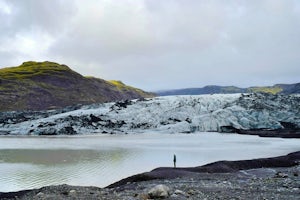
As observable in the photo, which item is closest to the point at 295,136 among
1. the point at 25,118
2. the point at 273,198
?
the point at 273,198

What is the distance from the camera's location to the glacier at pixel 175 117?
65.0m

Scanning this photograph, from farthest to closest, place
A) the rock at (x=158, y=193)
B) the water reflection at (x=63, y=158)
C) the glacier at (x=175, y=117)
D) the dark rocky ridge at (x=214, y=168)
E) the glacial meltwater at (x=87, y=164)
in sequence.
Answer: the glacier at (x=175, y=117) → the water reflection at (x=63, y=158) → the glacial meltwater at (x=87, y=164) → the dark rocky ridge at (x=214, y=168) → the rock at (x=158, y=193)

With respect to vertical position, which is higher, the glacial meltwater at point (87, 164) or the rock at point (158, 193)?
the rock at point (158, 193)

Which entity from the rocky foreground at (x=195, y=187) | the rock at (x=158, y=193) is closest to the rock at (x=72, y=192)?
the rocky foreground at (x=195, y=187)

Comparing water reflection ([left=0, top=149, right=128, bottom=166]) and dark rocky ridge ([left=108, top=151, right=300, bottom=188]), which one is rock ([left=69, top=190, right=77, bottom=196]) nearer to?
dark rocky ridge ([left=108, top=151, right=300, bottom=188])

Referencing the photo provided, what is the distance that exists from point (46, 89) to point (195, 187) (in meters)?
135

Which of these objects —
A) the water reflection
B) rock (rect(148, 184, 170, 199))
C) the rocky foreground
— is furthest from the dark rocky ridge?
the water reflection

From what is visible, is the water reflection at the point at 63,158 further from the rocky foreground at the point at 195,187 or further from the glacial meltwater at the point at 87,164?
the rocky foreground at the point at 195,187

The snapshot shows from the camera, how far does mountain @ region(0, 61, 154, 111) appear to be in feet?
425

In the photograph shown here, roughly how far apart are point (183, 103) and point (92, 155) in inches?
1580

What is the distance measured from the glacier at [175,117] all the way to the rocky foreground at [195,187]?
40.3m

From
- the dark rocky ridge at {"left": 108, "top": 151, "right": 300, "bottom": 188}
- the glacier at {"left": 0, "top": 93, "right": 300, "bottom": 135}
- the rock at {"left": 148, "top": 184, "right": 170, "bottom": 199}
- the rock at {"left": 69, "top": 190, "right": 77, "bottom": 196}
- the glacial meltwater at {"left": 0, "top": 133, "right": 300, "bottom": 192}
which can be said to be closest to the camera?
the rock at {"left": 148, "top": 184, "right": 170, "bottom": 199}

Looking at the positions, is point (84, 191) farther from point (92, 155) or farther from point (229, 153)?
point (229, 153)

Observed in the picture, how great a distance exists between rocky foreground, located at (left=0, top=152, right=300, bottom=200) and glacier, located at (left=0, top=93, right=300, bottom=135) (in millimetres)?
40342
